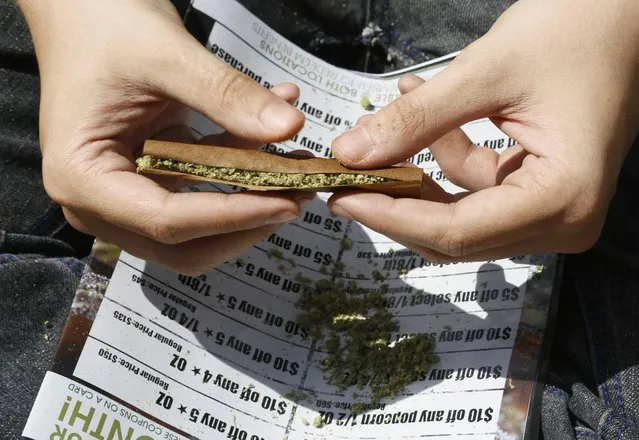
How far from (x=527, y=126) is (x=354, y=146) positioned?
0.80ft

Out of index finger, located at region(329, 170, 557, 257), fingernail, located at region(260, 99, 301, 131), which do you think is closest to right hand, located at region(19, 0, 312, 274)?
fingernail, located at region(260, 99, 301, 131)

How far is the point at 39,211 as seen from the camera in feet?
4.36

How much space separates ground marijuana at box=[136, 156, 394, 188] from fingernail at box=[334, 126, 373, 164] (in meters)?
0.03

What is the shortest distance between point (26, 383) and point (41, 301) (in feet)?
0.44

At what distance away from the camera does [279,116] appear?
3.04ft

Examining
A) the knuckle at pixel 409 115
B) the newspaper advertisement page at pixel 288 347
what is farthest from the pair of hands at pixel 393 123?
the newspaper advertisement page at pixel 288 347

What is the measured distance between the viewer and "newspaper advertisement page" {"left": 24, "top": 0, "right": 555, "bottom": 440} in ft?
3.47

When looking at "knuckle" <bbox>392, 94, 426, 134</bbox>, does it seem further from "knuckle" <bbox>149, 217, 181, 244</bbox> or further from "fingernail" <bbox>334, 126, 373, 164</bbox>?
"knuckle" <bbox>149, 217, 181, 244</bbox>

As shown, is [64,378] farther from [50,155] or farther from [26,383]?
[50,155]

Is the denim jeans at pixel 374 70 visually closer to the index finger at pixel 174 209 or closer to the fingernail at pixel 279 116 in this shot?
the index finger at pixel 174 209

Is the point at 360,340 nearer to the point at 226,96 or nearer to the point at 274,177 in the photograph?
the point at 274,177

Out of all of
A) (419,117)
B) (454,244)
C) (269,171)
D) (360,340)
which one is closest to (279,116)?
(269,171)

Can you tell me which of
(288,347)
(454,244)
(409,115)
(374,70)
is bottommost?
(288,347)

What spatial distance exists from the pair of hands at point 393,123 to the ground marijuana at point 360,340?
0.17 m
